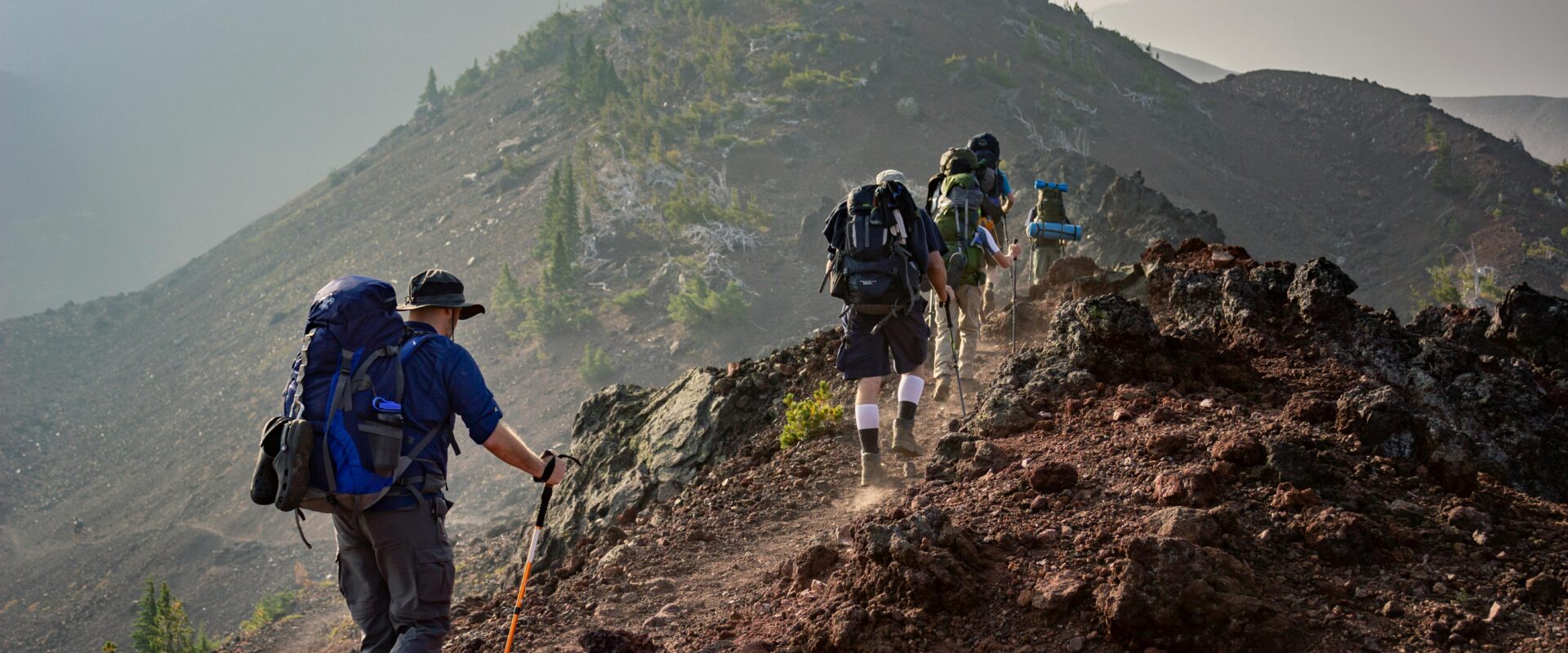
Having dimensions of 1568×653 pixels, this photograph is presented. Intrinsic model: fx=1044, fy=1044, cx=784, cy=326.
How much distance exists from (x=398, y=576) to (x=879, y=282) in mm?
3332

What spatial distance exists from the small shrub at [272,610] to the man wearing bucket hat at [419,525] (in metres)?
23.9

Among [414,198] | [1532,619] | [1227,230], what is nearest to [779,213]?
[1227,230]

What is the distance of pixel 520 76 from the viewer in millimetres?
77688

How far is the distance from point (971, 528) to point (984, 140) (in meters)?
5.37

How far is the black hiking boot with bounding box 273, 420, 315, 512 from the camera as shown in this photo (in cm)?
387

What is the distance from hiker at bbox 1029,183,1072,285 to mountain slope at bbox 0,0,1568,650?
837 inches

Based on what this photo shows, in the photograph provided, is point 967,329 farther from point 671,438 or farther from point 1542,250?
point 1542,250

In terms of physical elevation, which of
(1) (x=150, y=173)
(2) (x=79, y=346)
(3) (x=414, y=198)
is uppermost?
(1) (x=150, y=173)

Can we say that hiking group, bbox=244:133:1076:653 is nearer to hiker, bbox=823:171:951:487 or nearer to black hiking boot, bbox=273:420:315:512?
black hiking boot, bbox=273:420:315:512

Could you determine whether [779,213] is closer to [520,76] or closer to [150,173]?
[520,76]

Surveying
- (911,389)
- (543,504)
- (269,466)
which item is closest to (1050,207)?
(911,389)

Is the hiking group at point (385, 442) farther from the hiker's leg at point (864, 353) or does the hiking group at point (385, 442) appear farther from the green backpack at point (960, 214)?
the green backpack at point (960, 214)

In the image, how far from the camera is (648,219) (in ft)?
163

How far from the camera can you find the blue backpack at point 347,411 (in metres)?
3.93
